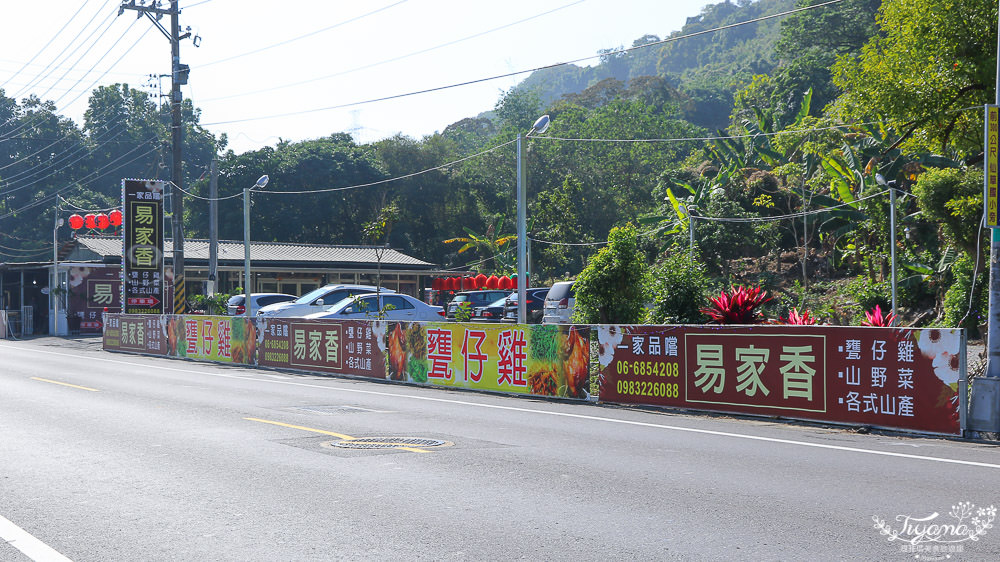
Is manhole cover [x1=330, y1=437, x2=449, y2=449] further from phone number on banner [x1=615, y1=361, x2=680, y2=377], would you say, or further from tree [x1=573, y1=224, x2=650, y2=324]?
tree [x1=573, y1=224, x2=650, y2=324]

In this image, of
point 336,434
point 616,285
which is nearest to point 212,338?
point 616,285

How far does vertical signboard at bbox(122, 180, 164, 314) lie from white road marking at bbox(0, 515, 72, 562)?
1138 inches

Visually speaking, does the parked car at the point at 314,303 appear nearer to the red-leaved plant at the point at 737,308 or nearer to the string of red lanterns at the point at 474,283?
the red-leaved plant at the point at 737,308

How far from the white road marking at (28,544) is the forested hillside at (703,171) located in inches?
628

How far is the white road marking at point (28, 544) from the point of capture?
5367mm

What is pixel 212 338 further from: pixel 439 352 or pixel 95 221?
pixel 95 221

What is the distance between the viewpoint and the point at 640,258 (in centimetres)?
2253

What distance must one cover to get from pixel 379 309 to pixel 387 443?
15985 mm

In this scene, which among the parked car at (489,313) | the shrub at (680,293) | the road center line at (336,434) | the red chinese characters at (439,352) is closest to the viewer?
the road center line at (336,434)

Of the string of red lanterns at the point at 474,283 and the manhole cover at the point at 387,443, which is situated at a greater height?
the string of red lanterns at the point at 474,283

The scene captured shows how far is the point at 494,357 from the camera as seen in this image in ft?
54.0

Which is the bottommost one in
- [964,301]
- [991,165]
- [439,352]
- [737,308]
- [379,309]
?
[439,352]

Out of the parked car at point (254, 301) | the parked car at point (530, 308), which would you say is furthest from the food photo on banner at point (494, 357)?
the parked car at point (254, 301)

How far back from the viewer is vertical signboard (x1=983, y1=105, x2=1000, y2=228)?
11.1 m
